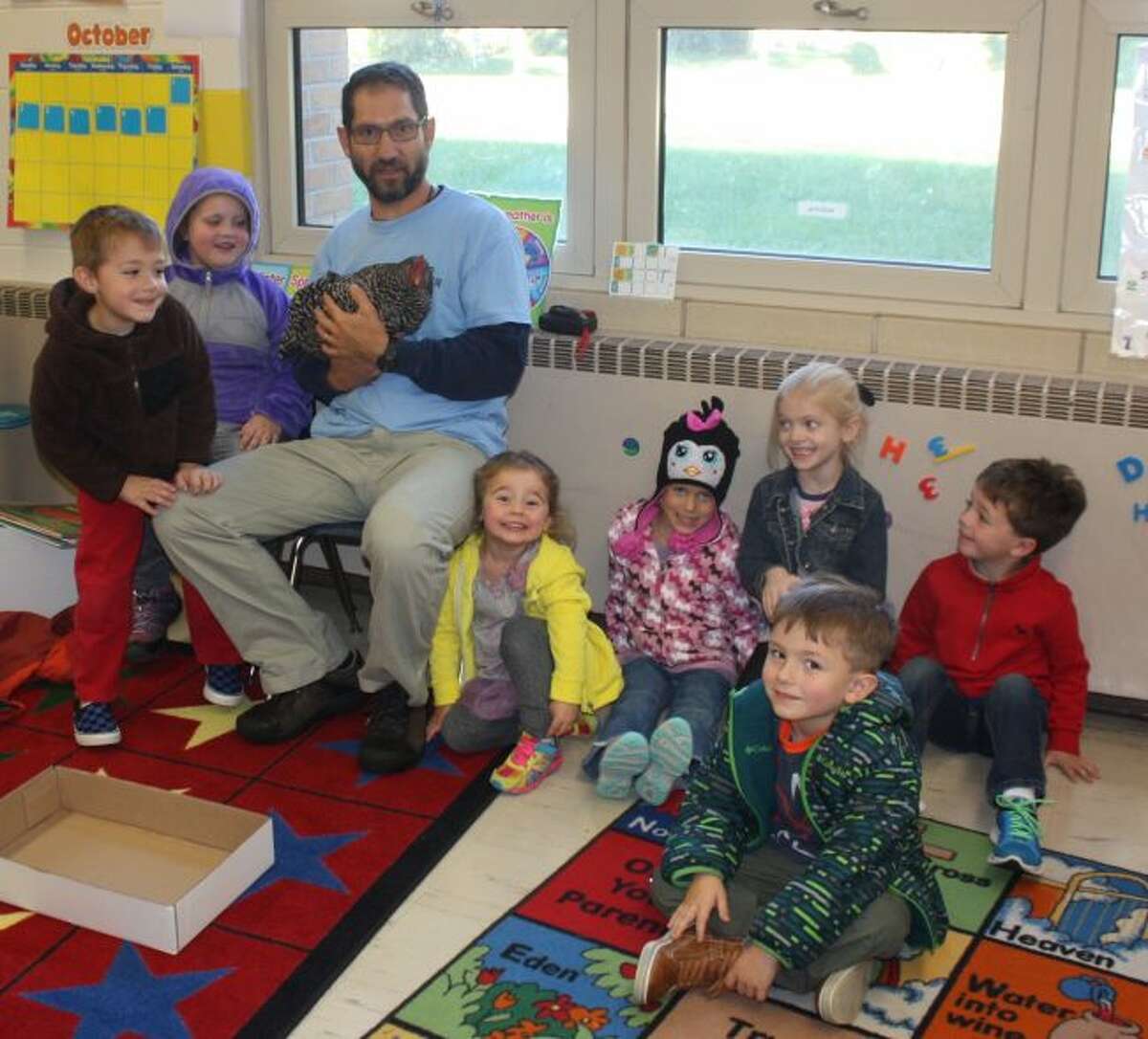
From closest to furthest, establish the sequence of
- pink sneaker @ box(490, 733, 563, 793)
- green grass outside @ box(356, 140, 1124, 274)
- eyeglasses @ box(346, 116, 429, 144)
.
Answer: pink sneaker @ box(490, 733, 563, 793), eyeglasses @ box(346, 116, 429, 144), green grass outside @ box(356, 140, 1124, 274)

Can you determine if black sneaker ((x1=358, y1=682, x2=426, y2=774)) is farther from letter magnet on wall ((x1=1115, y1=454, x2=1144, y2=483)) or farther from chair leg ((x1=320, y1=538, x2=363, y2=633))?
letter magnet on wall ((x1=1115, y1=454, x2=1144, y2=483))

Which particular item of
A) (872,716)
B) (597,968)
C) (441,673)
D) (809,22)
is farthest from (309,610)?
(809,22)

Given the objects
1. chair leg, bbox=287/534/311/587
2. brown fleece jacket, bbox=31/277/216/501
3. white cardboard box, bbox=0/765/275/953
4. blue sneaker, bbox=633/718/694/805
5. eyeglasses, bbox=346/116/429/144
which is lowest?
white cardboard box, bbox=0/765/275/953

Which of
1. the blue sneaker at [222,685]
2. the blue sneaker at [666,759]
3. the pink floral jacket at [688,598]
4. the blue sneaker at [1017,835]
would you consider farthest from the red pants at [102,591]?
the blue sneaker at [1017,835]

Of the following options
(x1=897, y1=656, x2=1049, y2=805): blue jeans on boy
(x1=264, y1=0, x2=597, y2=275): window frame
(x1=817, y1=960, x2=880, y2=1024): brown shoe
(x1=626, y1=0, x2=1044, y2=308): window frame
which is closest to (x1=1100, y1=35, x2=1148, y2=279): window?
(x1=626, y1=0, x2=1044, y2=308): window frame

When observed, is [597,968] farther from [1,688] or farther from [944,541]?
[1,688]

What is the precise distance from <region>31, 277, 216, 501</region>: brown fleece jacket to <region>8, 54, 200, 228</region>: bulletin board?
911 mm

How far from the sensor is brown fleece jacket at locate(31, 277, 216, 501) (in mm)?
2768

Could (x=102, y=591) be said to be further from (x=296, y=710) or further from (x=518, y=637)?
(x=518, y=637)

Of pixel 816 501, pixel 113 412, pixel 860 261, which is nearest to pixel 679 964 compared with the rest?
pixel 816 501

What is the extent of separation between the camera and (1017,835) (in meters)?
2.46

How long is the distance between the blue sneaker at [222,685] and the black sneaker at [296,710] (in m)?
0.10

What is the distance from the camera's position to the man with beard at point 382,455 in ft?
9.31

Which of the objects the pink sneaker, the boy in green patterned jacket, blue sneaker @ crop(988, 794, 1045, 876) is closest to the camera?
the boy in green patterned jacket
